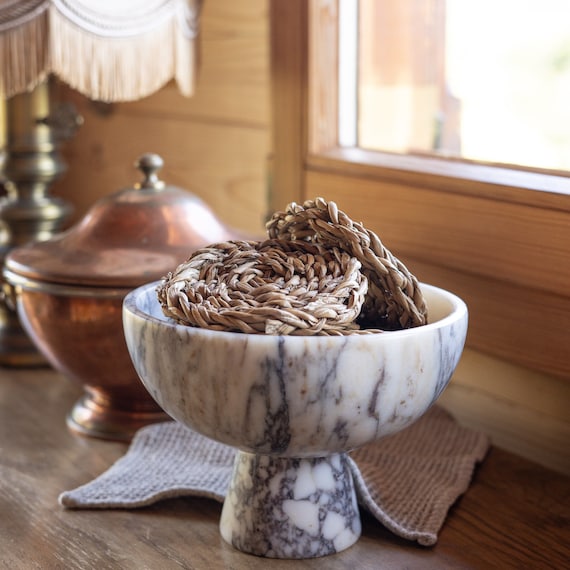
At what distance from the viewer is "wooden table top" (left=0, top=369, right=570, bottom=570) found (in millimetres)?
652

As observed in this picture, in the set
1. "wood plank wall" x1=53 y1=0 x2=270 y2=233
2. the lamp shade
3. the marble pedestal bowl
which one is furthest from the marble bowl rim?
"wood plank wall" x1=53 y1=0 x2=270 y2=233

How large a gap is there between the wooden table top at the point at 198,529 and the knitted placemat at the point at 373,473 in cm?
1

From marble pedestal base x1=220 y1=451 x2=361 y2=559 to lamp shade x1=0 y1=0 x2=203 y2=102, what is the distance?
1.65 ft

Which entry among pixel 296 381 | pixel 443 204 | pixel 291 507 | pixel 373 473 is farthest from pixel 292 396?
pixel 443 204

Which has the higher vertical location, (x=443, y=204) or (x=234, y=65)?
(x=234, y=65)

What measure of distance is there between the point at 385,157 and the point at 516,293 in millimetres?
224

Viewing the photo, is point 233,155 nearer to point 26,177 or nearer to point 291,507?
point 26,177

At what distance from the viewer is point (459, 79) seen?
0.98m

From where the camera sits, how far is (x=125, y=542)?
0.68 meters

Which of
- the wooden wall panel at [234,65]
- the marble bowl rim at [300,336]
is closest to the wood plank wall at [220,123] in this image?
the wooden wall panel at [234,65]

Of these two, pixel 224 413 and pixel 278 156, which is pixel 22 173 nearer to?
pixel 278 156

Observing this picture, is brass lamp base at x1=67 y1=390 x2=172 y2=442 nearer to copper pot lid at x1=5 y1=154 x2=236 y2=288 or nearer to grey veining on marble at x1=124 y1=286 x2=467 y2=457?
copper pot lid at x1=5 y1=154 x2=236 y2=288

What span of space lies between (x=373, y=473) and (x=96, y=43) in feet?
1.73

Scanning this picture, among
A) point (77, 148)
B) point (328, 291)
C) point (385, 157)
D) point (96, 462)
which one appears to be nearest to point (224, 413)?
point (328, 291)
